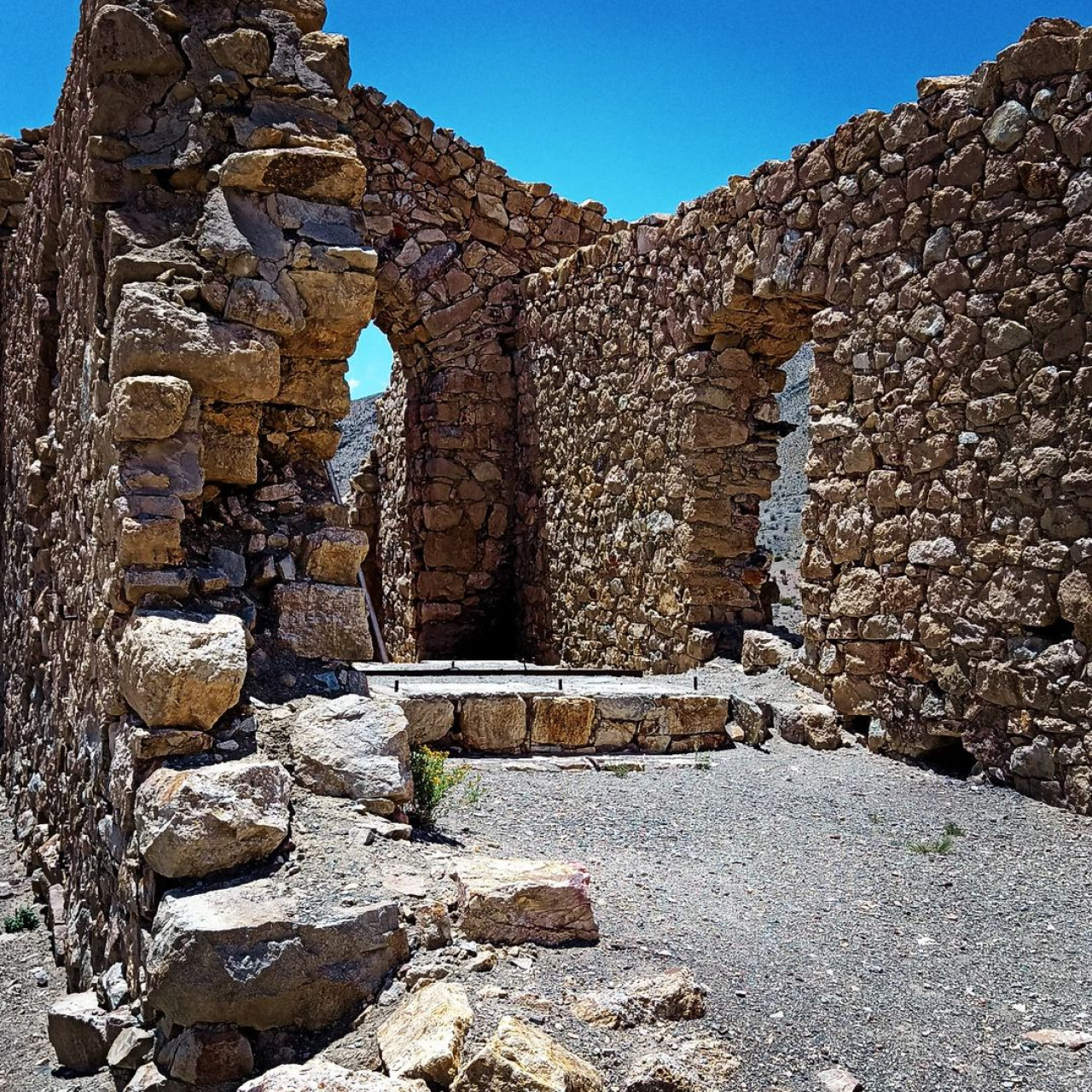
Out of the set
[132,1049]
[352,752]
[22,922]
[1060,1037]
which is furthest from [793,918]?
[22,922]

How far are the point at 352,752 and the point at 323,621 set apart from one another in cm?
64

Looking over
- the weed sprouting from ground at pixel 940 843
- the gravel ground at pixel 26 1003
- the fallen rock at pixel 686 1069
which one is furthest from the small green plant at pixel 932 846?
the gravel ground at pixel 26 1003

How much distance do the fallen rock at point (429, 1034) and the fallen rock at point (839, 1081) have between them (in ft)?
2.90

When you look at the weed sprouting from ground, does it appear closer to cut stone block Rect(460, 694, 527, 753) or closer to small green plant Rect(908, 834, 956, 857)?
small green plant Rect(908, 834, 956, 857)

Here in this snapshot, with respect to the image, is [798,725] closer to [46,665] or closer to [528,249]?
[46,665]

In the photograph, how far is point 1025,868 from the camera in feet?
14.6

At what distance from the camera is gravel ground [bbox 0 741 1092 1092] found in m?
2.79

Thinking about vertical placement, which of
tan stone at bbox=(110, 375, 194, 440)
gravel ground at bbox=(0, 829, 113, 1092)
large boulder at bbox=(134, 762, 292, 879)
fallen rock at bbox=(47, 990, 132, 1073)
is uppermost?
tan stone at bbox=(110, 375, 194, 440)

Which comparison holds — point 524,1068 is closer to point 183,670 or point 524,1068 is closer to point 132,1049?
point 132,1049

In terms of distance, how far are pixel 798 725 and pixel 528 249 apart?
6.58 m

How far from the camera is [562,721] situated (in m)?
6.20

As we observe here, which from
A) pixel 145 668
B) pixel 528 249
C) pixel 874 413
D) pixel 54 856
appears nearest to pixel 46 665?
pixel 54 856

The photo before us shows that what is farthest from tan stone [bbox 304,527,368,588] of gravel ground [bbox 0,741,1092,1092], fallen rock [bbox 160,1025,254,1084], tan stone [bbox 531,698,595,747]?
tan stone [bbox 531,698,595,747]

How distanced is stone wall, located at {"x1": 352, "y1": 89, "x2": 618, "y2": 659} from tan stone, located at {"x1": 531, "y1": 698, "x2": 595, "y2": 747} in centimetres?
486
